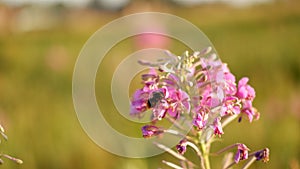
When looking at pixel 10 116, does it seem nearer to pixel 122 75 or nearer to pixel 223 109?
pixel 122 75

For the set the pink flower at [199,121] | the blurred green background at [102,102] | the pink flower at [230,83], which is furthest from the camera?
the blurred green background at [102,102]

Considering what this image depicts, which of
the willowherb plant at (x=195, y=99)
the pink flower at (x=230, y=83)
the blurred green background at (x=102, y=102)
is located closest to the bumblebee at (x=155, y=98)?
the willowherb plant at (x=195, y=99)

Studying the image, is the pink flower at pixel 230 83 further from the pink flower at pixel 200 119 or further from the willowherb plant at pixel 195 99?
the pink flower at pixel 200 119

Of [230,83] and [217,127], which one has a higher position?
[230,83]

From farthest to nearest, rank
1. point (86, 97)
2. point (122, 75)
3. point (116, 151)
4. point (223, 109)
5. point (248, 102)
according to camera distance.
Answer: point (86, 97)
point (122, 75)
point (116, 151)
point (248, 102)
point (223, 109)

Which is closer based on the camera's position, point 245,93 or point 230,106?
point 230,106

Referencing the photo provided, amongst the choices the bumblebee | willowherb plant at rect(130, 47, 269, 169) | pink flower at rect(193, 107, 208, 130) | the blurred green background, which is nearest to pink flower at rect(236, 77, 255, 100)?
willowherb plant at rect(130, 47, 269, 169)

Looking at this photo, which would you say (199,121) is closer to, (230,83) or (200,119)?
(200,119)

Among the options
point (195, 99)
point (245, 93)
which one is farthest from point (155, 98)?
point (245, 93)

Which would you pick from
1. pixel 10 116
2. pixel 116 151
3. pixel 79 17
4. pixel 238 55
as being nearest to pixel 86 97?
pixel 10 116
